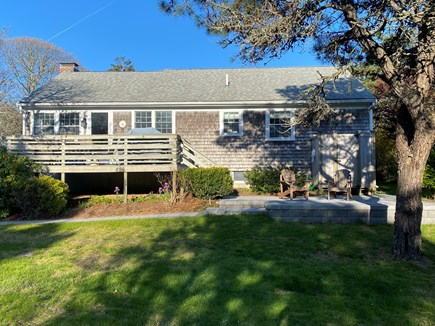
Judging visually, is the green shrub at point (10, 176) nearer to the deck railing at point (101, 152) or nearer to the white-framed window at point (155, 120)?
the deck railing at point (101, 152)

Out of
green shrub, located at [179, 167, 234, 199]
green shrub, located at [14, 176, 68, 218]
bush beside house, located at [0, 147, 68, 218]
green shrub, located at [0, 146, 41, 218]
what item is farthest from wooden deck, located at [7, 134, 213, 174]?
green shrub, located at [14, 176, 68, 218]

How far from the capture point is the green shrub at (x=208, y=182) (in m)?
9.59

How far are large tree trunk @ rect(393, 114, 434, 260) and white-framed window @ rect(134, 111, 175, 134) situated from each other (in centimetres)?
999

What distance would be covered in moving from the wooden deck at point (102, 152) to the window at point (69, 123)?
3526mm

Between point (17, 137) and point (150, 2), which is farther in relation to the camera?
point (17, 137)

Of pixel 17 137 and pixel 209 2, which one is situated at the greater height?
pixel 209 2

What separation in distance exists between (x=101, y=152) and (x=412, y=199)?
8.46 metres

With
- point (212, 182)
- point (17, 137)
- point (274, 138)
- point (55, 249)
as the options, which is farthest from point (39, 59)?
point (55, 249)

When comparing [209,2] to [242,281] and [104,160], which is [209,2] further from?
[104,160]

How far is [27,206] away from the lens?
8.73 m

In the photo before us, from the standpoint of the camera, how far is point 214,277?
171 inches

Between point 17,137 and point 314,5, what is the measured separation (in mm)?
9096

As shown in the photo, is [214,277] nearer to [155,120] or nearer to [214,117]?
[214,117]

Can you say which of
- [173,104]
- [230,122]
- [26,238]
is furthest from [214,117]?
[26,238]
